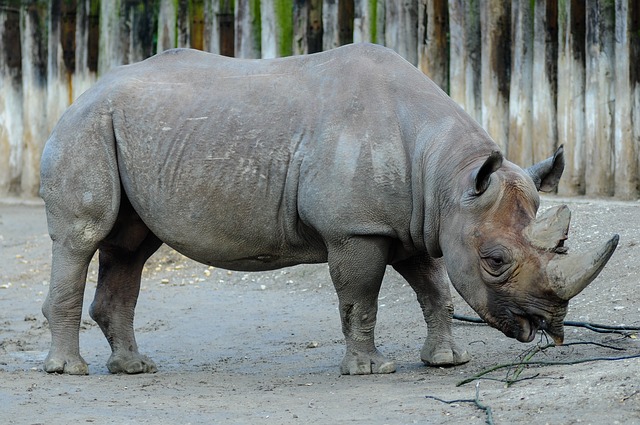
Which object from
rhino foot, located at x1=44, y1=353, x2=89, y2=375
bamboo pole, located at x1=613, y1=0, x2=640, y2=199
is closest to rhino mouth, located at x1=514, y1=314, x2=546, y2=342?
rhino foot, located at x1=44, y1=353, x2=89, y2=375

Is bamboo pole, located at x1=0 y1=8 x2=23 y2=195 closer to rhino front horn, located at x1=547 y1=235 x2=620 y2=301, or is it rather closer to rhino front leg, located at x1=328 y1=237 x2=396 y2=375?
rhino front leg, located at x1=328 y1=237 x2=396 y2=375

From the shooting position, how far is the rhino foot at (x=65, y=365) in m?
7.73

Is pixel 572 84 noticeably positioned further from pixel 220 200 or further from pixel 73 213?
pixel 73 213

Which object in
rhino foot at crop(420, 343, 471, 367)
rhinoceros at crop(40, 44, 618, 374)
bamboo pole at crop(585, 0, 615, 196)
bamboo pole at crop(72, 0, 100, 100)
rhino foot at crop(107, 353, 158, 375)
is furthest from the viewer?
bamboo pole at crop(72, 0, 100, 100)

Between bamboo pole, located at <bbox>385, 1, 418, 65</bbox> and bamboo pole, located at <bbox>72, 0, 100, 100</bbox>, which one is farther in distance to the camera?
bamboo pole, located at <bbox>72, 0, 100, 100</bbox>

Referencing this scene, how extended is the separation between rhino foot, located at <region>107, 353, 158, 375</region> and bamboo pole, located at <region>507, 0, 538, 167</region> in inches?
197

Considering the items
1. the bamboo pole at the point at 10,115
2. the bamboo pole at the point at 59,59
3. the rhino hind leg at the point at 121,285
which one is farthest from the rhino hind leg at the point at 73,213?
the bamboo pole at the point at 10,115

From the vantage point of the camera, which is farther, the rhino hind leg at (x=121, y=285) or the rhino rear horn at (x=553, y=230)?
the rhino hind leg at (x=121, y=285)

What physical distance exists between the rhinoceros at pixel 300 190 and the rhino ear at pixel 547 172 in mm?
12

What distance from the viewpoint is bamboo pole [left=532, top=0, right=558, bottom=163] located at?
11586 mm

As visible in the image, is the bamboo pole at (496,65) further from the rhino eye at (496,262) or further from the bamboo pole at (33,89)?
the bamboo pole at (33,89)

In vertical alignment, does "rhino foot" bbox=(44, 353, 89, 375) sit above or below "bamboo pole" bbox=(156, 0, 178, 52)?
below

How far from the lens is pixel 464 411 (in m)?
5.76

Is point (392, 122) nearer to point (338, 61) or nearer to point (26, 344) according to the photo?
point (338, 61)
